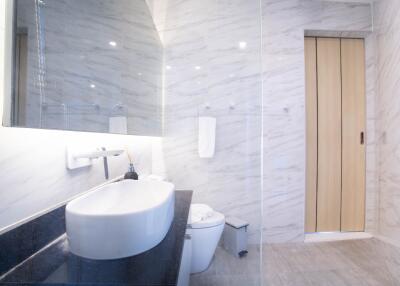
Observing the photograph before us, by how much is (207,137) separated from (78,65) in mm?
1326

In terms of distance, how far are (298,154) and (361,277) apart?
1.16 meters

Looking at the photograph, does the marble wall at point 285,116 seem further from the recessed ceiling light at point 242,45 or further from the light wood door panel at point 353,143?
the light wood door panel at point 353,143

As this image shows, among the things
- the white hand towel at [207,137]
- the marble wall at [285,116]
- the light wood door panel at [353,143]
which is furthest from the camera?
the light wood door panel at [353,143]

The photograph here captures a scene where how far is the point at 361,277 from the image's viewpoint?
155cm

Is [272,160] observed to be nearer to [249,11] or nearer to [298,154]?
[298,154]

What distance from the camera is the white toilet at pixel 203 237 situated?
1.49 m

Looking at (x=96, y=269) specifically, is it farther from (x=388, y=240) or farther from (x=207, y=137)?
(x=388, y=240)

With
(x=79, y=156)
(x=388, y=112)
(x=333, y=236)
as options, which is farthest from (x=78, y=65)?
(x=333, y=236)

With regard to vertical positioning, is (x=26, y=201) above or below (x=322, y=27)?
below

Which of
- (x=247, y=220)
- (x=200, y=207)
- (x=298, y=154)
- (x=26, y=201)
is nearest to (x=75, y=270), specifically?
(x=26, y=201)

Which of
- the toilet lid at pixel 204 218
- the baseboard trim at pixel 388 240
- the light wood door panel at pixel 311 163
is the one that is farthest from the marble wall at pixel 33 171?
the baseboard trim at pixel 388 240

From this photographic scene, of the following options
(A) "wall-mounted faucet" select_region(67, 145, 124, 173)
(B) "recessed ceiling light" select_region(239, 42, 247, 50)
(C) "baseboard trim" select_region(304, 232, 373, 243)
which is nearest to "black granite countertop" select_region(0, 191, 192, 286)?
(A) "wall-mounted faucet" select_region(67, 145, 124, 173)

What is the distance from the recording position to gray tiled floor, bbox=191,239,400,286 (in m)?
1.51

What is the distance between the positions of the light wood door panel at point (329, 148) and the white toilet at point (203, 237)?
1.41 meters
